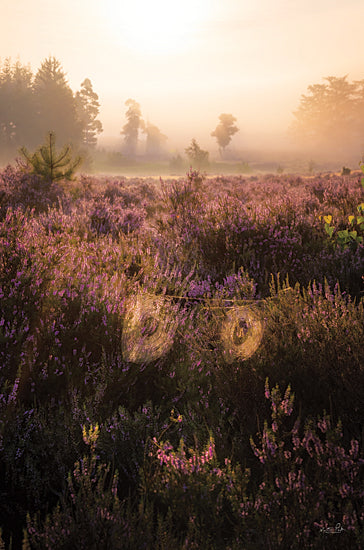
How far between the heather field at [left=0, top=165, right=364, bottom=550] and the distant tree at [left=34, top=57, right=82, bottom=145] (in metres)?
50.2

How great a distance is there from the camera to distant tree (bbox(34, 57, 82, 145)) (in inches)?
1875

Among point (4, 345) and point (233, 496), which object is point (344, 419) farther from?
point (4, 345)

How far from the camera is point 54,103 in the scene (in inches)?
1884

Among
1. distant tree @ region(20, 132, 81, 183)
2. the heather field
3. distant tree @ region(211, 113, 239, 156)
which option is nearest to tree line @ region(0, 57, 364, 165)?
distant tree @ region(211, 113, 239, 156)

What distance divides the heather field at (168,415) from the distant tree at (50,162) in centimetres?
622

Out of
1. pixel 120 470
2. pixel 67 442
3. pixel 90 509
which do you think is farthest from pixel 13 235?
pixel 90 509

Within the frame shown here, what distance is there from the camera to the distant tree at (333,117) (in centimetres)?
7200

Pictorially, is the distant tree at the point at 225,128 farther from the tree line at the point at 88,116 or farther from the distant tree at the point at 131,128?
the distant tree at the point at 131,128

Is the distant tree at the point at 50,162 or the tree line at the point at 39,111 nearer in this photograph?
the distant tree at the point at 50,162

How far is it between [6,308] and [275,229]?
329 centimetres
